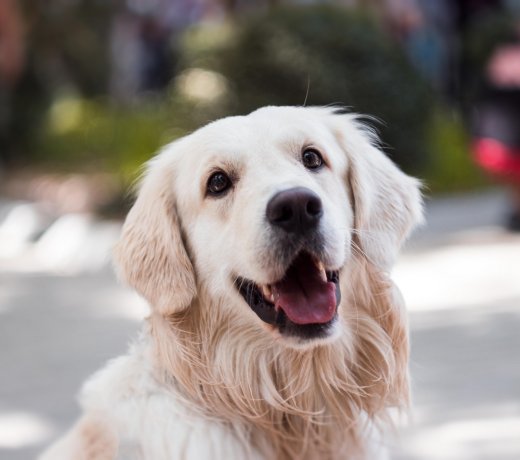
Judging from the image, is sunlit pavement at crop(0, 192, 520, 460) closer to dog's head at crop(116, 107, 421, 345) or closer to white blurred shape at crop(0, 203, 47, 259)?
white blurred shape at crop(0, 203, 47, 259)

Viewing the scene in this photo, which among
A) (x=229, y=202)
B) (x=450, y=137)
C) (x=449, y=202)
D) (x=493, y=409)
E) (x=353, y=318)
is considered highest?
(x=450, y=137)

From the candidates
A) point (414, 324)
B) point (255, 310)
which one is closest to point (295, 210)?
point (255, 310)

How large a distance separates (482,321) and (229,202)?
154 inches

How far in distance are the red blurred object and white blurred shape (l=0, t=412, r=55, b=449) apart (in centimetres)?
527

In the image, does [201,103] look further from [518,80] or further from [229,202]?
[229,202]

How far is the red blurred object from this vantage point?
31.3 ft

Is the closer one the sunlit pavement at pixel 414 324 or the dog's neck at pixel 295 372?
the dog's neck at pixel 295 372

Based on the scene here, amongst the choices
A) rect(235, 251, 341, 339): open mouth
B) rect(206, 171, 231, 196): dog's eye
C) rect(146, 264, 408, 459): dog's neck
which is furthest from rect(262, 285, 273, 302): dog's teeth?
rect(206, 171, 231, 196): dog's eye

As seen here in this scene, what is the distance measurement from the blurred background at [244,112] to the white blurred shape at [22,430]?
2cm

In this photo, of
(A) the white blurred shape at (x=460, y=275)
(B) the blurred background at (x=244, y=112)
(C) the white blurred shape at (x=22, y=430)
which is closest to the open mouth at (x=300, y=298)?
(B) the blurred background at (x=244, y=112)

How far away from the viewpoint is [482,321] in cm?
725

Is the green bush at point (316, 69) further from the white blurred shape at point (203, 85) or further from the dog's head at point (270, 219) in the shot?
the dog's head at point (270, 219)

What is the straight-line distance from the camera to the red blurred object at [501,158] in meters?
9.53

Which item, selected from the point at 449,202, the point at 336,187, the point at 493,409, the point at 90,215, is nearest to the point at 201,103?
the point at 90,215
